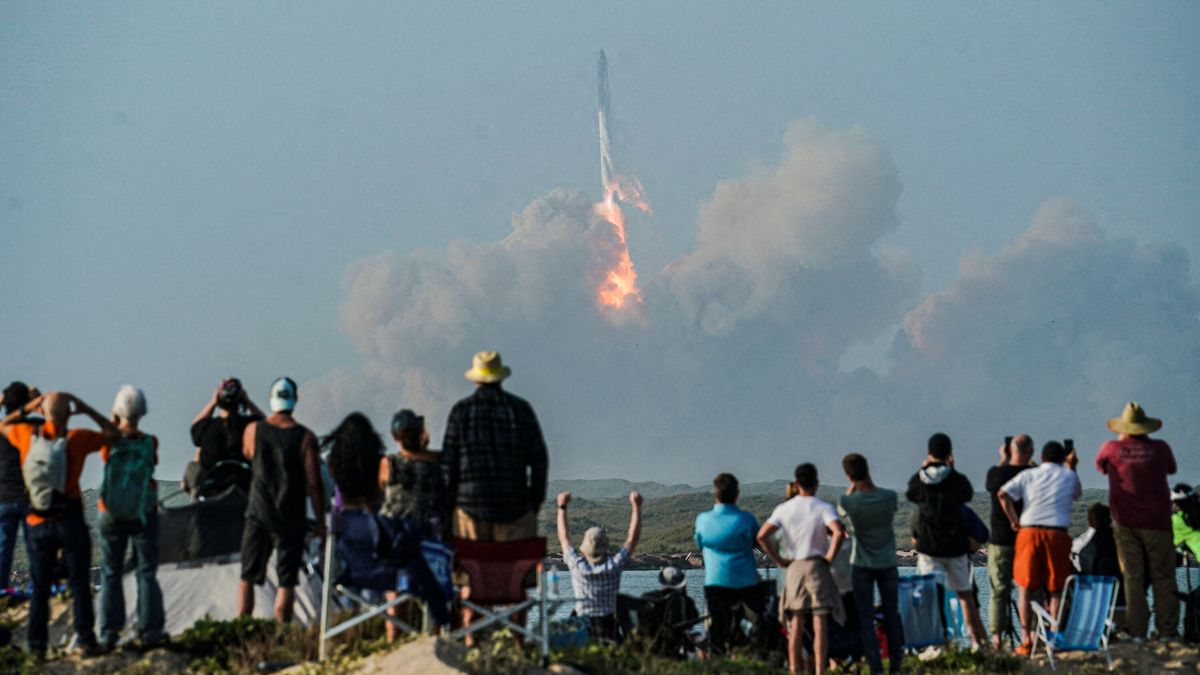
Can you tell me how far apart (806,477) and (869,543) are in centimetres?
88

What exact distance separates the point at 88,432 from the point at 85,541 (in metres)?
0.91

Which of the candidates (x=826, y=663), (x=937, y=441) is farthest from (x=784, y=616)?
(x=937, y=441)

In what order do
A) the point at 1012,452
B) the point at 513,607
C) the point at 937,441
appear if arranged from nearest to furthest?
the point at 513,607 → the point at 937,441 → the point at 1012,452

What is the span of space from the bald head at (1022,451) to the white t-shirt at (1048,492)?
43 cm

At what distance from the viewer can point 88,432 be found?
11.1m

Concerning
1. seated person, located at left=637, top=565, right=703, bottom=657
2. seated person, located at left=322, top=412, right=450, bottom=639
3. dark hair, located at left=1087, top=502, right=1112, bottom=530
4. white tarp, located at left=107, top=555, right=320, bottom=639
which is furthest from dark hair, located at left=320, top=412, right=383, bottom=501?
dark hair, located at left=1087, top=502, right=1112, bottom=530

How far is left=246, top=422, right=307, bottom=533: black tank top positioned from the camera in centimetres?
1096

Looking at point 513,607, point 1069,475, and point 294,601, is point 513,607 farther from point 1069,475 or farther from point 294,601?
point 1069,475

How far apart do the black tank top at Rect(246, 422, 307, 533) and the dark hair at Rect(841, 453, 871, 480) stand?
15.7 ft

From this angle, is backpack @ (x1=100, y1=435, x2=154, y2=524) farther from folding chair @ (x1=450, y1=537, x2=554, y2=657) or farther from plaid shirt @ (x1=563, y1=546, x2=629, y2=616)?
plaid shirt @ (x1=563, y1=546, x2=629, y2=616)

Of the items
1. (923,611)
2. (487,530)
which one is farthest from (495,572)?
(923,611)

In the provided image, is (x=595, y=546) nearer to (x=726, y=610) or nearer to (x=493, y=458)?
(x=726, y=610)

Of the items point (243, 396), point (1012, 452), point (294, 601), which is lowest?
point (294, 601)

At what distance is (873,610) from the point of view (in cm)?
1256
